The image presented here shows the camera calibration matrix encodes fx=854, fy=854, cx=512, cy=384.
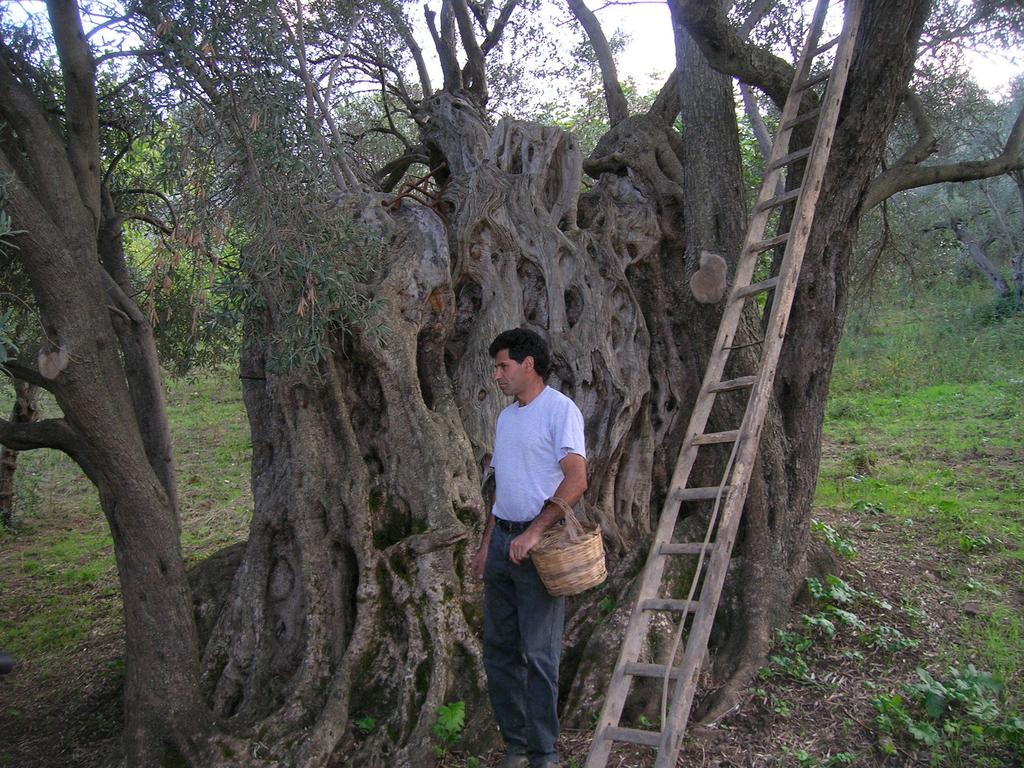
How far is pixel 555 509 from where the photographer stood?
412cm

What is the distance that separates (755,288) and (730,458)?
1205 mm

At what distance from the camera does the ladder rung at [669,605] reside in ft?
13.2

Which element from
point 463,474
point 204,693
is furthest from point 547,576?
point 204,693

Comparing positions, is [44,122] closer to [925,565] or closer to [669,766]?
[669,766]

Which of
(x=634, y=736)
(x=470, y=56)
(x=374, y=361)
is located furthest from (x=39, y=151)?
(x=470, y=56)

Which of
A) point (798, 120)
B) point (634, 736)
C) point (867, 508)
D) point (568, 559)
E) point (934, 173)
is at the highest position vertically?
point (798, 120)

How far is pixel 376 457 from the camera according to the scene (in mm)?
5891

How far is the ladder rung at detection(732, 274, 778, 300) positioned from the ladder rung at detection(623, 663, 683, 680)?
2.16 metres

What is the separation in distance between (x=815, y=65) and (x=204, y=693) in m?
8.75

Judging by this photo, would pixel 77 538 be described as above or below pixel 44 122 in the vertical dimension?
below

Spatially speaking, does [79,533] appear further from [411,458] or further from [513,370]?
[513,370]

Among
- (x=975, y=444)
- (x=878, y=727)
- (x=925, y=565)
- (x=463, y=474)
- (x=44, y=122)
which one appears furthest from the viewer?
(x=975, y=444)

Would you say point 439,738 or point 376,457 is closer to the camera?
point 439,738

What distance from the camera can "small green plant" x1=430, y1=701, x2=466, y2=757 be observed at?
4777 mm
